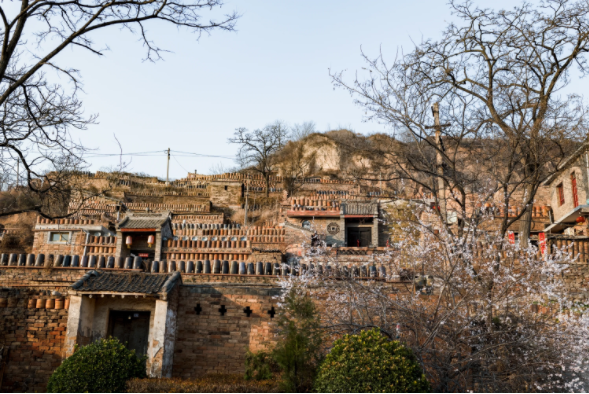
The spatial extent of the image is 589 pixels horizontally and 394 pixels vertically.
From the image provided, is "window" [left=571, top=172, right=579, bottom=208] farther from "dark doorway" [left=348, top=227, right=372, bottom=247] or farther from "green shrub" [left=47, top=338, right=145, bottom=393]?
"green shrub" [left=47, top=338, right=145, bottom=393]

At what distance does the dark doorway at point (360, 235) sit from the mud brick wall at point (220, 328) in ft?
46.3

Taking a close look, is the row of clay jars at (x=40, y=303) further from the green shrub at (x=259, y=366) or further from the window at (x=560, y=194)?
the window at (x=560, y=194)

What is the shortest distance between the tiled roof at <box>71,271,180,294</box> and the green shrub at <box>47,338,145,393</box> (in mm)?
2031

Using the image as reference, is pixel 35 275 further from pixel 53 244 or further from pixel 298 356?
pixel 298 356

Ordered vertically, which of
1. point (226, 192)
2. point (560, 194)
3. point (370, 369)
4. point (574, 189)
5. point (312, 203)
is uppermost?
point (226, 192)

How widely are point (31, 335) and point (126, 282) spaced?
8.57 ft

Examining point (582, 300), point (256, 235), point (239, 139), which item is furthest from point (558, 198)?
point (239, 139)

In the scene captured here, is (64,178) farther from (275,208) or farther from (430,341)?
(275,208)

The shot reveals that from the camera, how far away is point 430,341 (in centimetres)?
957

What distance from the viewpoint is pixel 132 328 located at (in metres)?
13.0

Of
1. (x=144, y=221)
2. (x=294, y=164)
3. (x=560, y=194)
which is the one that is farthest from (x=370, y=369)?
(x=294, y=164)

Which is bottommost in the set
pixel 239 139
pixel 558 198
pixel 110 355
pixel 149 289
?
pixel 110 355

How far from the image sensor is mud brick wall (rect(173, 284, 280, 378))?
41.2 ft

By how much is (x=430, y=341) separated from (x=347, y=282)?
2076 millimetres
